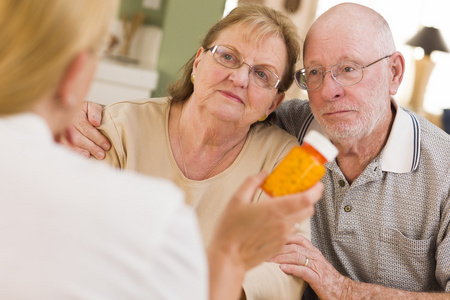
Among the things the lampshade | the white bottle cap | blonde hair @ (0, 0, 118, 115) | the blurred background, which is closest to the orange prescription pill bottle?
the white bottle cap

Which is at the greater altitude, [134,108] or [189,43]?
[134,108]

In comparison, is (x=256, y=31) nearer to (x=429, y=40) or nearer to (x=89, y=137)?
(x=89, y=137)

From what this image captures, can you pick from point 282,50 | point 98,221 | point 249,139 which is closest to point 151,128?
point 249,139

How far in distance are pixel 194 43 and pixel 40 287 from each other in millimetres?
3472

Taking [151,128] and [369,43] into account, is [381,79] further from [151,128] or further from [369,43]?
[151,128]

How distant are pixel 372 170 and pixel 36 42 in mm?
1258

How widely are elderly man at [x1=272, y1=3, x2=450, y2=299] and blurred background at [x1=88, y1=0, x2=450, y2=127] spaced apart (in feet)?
0.65

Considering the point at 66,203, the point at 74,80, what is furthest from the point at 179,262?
the point at 74,80

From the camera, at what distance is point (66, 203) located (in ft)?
2.15

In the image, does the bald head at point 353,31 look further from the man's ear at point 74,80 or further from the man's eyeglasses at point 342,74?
the man's ear at point 74,80

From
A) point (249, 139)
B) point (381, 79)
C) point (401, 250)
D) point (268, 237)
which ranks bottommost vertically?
point (401, 250)

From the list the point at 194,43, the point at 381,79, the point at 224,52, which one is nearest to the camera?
the point at 224,52

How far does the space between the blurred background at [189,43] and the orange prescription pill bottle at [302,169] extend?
948 millimetres

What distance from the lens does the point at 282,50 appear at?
172 cm
